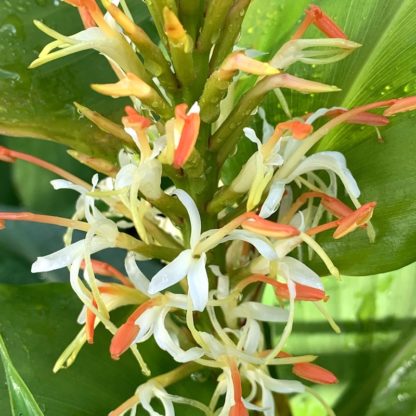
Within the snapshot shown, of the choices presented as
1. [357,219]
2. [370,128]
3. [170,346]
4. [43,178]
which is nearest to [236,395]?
[170,346]

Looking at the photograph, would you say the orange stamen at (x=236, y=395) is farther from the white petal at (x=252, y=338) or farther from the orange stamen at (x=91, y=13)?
the orange stamen at (x=91, y=13)

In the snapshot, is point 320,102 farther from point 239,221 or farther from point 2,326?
point 2,326

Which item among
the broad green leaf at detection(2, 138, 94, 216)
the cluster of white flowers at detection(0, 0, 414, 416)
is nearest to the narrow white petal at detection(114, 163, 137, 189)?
the cluster of white flowers at detection(0, 0, 414, 416)

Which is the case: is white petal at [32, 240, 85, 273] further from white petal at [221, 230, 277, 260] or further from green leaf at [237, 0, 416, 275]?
green leaf at [237, 0, 416, 275]

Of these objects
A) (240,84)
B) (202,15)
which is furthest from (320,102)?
(202,15)

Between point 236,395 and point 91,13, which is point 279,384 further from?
point 91,13

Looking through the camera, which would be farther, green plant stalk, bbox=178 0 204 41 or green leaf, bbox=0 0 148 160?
green leaf, bbox=0 0 148 160
